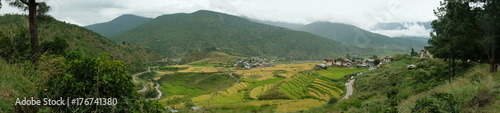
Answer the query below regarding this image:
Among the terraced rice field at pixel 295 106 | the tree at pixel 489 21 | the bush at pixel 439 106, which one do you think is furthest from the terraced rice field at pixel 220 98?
the bush at pixel 439 106

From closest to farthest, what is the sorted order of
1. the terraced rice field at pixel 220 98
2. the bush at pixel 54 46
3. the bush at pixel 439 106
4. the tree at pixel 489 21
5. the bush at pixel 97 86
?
1. the bush at pixel 97 86
2. the bush at pixel 439 106
3. the bush at pixel 54 46
4. the tree at pixel 489 21
5. the terraced rice field at pixel 220 98

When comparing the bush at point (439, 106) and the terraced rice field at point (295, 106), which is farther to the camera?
the terraced rice field at point (295, 106)

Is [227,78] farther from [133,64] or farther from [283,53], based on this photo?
[283,53]

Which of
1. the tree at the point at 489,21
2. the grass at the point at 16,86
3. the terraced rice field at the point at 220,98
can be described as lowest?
the terraced rice field at the point at 220,98

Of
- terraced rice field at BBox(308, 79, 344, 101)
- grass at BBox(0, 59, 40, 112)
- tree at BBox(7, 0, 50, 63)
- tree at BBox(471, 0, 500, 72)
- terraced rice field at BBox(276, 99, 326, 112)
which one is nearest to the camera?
grass at BBox(0, 59, 40, 112)

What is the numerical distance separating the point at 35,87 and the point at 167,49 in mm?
168960

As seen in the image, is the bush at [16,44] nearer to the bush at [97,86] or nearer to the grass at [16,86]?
the grass at [16,86]

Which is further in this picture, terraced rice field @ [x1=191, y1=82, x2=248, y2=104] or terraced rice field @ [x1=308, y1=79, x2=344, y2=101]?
terraced rice field @ [x1=308, y1=79, x2=344, y2=101]

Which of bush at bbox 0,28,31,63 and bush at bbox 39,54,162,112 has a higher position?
bush at bbox 0,28,31,63

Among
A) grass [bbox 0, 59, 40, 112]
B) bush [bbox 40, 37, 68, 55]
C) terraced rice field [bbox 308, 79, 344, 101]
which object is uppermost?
bush [bbox 40, 37, 68, 55]

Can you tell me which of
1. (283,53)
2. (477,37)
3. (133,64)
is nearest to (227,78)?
(133,64)

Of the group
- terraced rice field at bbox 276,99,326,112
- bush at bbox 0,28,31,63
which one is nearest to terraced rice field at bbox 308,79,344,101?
terraced rice field at bbox 276,99,326,112

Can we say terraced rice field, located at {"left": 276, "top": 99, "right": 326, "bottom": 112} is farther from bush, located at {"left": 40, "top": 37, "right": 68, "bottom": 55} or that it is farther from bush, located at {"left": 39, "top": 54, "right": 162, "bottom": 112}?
bush, located at {"left": 39, "top": 54, "right": 162, "bottom": 112}

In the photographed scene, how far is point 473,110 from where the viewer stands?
17.6ft
